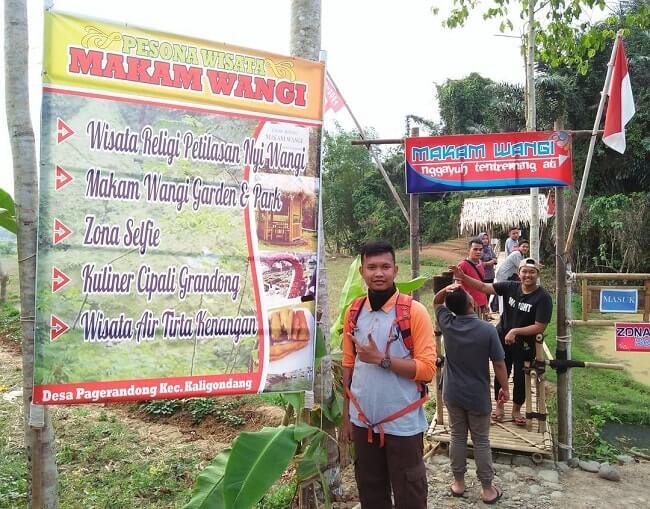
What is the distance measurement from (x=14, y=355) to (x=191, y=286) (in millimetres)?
7870

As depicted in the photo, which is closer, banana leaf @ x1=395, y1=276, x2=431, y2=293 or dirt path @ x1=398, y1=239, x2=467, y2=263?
banana leaf @ x1=395, y1=276, x2=431, y2=293

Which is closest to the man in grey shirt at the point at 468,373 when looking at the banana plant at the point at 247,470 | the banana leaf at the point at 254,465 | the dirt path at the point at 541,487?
the dirt path at the point at 541,487

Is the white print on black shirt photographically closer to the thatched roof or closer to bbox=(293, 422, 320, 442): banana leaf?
bbox=(293, 422, 320, 442): banana leaf

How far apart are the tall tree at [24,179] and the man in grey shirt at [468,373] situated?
7.80ft

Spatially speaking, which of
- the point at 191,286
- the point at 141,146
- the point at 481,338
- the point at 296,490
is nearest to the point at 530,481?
the point at 481,338

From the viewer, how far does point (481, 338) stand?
334 cm

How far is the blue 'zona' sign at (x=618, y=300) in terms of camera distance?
4081 mm

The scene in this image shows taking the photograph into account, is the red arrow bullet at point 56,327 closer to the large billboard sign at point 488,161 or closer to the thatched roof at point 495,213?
the large billboard sign at point 488,161

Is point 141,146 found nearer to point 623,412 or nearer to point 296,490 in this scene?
point 296,490

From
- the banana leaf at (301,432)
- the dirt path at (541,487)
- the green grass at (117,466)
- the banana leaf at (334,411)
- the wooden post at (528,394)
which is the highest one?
the banana leaf at (301,432)

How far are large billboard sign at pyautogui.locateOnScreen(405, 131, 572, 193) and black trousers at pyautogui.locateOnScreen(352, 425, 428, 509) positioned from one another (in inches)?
98.0

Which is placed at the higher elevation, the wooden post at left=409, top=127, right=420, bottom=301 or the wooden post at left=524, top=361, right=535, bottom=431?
the wooden post at left=409, top=127, right=420, bottom=301

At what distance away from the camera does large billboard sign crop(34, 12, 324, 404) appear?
2.04 meters

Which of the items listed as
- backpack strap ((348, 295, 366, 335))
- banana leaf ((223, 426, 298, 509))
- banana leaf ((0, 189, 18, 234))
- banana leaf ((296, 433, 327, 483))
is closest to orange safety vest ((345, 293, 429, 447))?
backpack strap ((348, 295, 366, 335))
